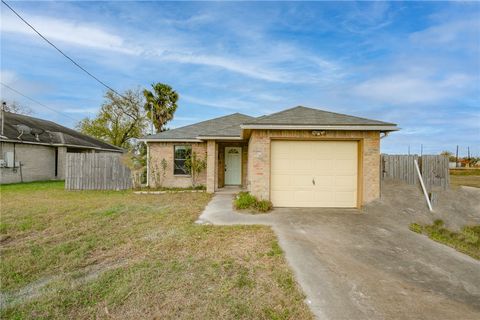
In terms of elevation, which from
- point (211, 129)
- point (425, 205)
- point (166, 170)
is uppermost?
point (211, 129)

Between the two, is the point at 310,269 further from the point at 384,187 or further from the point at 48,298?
the point at 384,187

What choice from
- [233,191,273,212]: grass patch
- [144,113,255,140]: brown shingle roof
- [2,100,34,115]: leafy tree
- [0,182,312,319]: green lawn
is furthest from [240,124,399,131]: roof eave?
[2,100,34,115]: leafy tree

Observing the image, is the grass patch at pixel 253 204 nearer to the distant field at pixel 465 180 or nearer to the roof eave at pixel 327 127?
the roof eave at pixel 327 127

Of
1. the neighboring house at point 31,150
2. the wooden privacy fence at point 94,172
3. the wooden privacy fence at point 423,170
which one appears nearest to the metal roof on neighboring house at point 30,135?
the neighboring house at point 31,150

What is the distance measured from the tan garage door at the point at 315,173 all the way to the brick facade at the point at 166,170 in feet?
20.6

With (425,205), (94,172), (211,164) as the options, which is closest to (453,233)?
(425,205)

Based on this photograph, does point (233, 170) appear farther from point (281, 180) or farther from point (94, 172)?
point (94, 172)

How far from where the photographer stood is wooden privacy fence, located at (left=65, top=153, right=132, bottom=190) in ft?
46.1

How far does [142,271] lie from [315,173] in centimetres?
631

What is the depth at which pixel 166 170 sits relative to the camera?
14.1 m

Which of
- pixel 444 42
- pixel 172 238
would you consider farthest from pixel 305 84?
pixel 172 238

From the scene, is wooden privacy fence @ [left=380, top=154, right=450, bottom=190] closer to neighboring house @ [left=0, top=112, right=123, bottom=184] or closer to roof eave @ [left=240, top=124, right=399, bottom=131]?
roof eave @ [left=240, top=124, right=399, bottom=131]

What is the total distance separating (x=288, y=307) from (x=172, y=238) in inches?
127

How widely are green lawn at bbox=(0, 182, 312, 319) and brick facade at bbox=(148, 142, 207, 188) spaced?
6.80 metres
